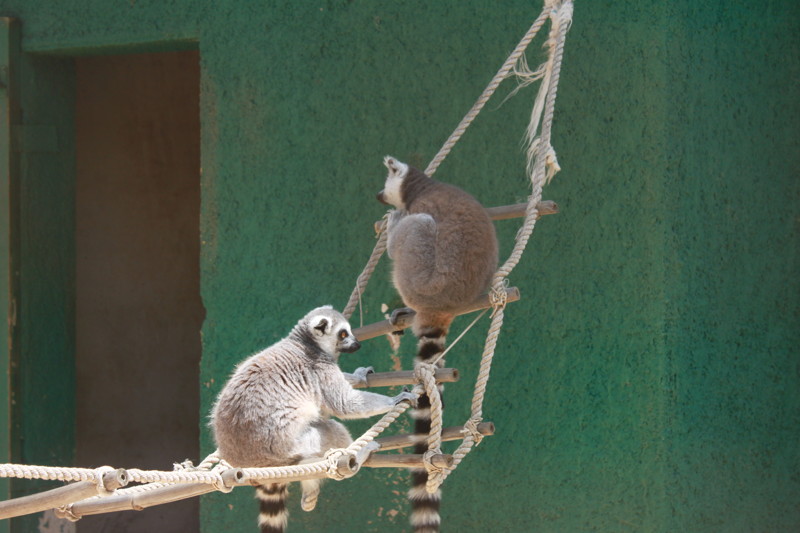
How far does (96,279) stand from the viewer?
7.53 m

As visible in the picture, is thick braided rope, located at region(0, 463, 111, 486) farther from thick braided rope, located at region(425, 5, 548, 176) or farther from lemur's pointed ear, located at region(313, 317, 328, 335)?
thick braided rope, located at region(425, 5, 548, 176)

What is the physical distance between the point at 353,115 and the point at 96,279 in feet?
10.8

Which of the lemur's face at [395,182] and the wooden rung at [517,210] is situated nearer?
the wooden rung at [517,210]

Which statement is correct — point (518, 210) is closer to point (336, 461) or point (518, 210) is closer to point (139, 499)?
point (336, 461)

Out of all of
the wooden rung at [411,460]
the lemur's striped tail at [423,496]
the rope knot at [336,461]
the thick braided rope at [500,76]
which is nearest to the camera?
the rope knot at [336,461]

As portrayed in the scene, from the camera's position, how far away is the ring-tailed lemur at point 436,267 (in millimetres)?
3666

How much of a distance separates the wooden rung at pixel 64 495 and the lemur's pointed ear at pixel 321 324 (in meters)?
0.97

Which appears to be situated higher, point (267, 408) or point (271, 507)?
point (267, 408)

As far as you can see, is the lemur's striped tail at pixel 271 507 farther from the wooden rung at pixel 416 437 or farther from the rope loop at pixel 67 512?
the rope loop at pixel 67 512

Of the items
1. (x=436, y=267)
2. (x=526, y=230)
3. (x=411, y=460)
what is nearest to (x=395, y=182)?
(x=436, y=267)

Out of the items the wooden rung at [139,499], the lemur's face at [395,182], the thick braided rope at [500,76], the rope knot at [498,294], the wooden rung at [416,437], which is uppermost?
the thick braided rope at [500,76]

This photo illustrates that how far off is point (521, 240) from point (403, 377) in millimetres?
669

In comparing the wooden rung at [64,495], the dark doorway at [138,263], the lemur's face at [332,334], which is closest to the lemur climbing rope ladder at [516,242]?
the lemur's face at [332,334]

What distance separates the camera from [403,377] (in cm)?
Answer: 353
